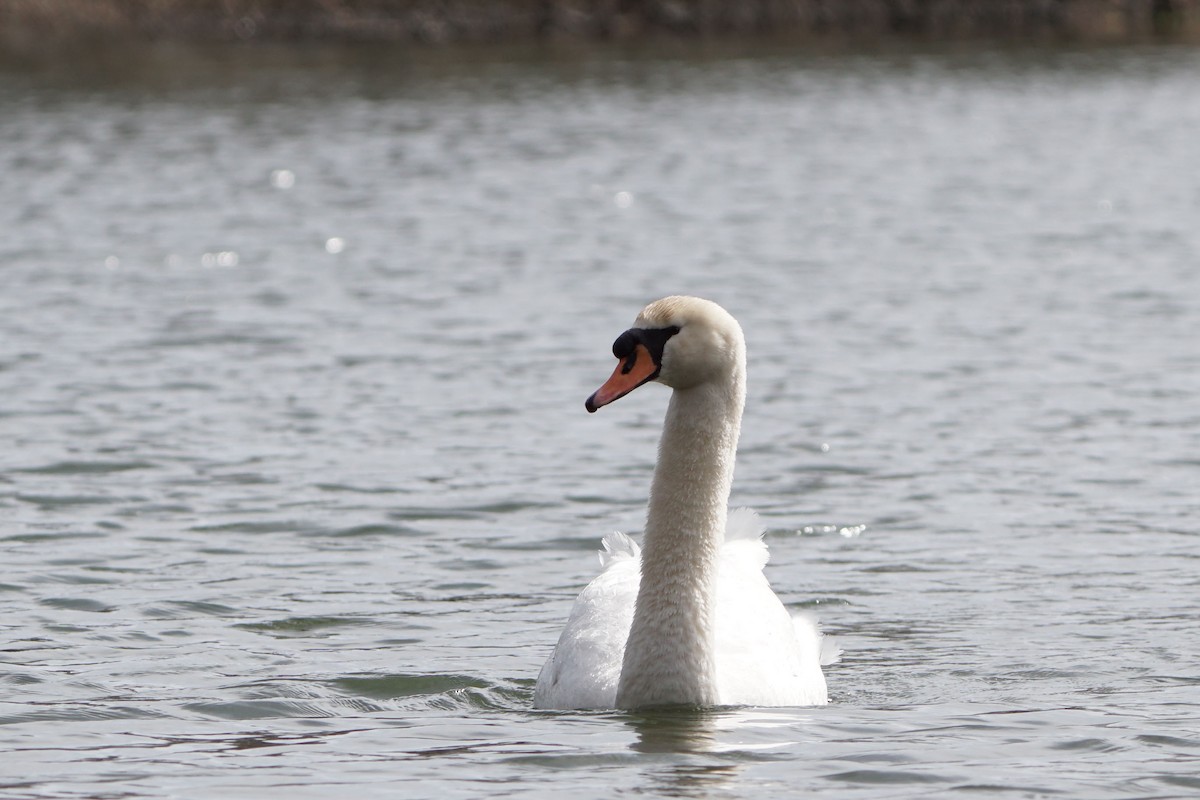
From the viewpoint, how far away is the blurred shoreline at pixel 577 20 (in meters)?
53.7

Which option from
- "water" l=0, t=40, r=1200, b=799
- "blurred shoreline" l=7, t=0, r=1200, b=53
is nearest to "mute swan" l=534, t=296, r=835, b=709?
"water" l=0, t=40, r=1200, b=799

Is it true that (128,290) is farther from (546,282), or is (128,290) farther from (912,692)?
(912,692)

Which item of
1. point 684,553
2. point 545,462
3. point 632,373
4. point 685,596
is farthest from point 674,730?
point 545,462

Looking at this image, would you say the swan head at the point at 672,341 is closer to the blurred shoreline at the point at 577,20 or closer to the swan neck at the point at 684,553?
the swan neck at the point at 684,553

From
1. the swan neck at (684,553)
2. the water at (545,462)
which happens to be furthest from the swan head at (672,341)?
the water at (545,462)

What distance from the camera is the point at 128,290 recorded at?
2095cm

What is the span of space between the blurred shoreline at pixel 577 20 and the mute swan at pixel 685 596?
151ft

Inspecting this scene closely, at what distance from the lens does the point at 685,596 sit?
787 cm

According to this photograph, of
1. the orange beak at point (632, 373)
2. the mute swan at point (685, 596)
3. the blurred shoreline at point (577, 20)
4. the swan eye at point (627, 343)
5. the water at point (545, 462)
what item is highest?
the blurred shoreline at point (577, 20)

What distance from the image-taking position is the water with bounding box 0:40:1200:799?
25.8 feet

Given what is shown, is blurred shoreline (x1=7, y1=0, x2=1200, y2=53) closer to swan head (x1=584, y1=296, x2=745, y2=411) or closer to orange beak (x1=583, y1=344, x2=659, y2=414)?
swan head (x1=584, y1=296, x2=745, y2=411)

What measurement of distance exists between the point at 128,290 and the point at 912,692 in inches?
539

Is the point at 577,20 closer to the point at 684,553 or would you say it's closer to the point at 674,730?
the point at 684,553

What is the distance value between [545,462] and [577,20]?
43243 millimetres
